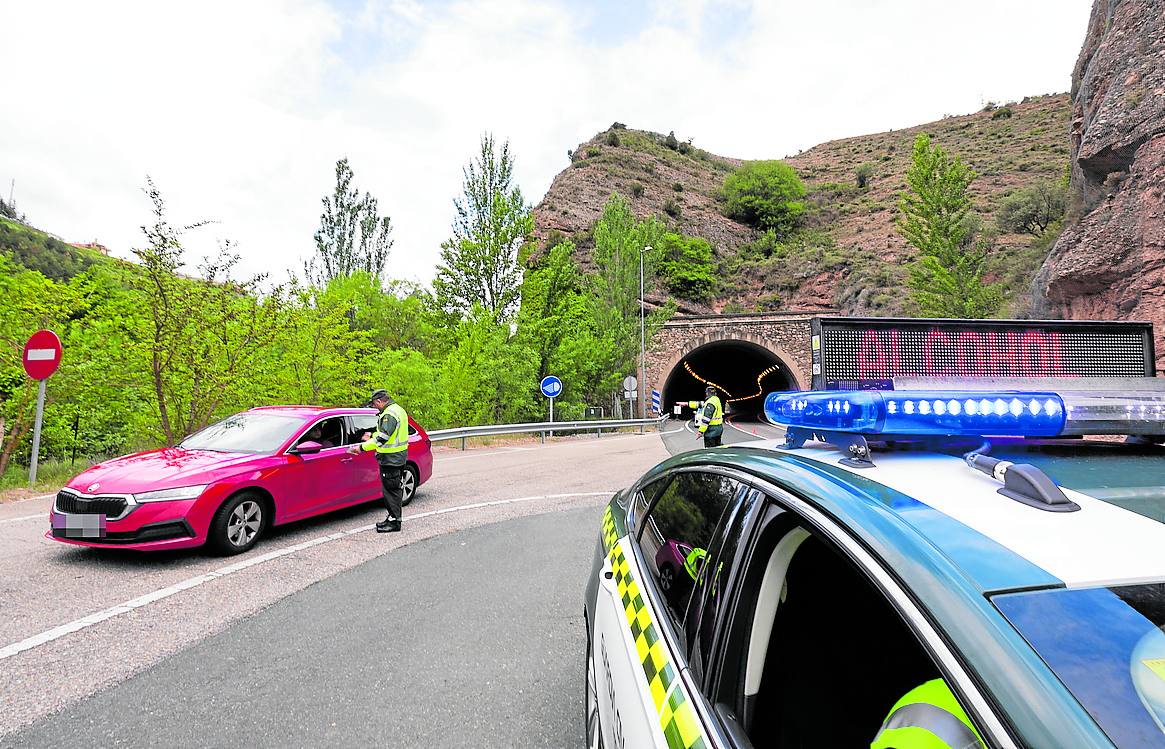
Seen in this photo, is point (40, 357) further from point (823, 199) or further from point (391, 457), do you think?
point (823, 199)

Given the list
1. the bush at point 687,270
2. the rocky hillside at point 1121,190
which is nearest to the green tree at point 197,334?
the rocky hillside at point 1121,190

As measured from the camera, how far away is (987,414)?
1.56 m

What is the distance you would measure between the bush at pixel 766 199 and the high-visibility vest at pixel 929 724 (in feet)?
242

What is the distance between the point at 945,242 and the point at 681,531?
29.2 meters

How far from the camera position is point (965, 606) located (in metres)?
0.90

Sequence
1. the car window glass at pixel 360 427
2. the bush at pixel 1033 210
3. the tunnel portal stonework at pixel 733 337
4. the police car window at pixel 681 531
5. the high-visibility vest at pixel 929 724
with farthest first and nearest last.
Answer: the tunnel portal stonework at pixel 733 337
the bush at pixel 1033 210
the car window glass at pixel 360 427
the police car window at pixel 681 531
the high-visibility vest at pixel 929 724

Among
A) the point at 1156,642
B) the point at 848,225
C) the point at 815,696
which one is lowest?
the point at 815,696

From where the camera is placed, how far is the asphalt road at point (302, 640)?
286 cm

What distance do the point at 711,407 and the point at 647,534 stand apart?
32.1 feet

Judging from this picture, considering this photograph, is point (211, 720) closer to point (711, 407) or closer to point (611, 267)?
point (711, 407)

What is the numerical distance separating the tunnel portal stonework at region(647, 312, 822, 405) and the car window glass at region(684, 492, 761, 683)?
35.5 metres

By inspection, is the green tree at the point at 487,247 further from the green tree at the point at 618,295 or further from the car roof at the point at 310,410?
the car roof at the point at 310,410

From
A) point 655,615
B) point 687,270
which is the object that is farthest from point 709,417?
point 687,270

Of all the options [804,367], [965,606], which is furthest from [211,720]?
[804,367]
